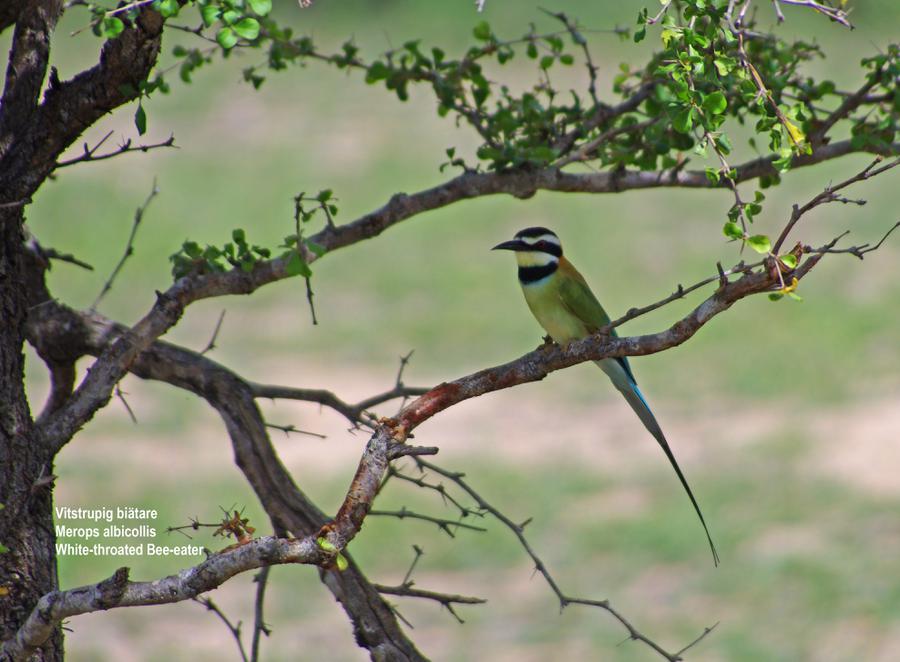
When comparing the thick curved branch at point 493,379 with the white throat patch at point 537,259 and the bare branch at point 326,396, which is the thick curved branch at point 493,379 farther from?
the white throat patch at point 537,259

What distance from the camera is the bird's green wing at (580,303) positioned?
13.9 ft

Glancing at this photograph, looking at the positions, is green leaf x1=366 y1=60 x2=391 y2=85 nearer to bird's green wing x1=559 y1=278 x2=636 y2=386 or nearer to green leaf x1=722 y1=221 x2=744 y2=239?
bird's green wing x1=559 y1=278 x2=636 y2=386

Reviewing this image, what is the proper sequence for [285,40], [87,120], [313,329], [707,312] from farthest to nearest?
[313,329] < [285,40] < [87,120] < [707,312]

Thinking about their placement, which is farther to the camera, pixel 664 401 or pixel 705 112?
pixel 664 401

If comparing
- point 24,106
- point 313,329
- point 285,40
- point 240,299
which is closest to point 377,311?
point 313,329

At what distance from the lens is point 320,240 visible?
3.35 meters

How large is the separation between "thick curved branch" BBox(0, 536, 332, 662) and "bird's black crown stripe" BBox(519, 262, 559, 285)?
2178 mm

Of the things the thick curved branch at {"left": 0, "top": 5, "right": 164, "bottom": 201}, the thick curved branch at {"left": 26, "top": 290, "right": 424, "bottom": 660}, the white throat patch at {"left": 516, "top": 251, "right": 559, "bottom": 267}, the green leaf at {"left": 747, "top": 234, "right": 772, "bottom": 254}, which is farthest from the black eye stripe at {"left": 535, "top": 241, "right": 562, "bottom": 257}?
the green leaf at {"left": 747, "top": 234, "right": 772, "bottom": 254}

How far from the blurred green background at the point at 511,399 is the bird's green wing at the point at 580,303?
4.19ft

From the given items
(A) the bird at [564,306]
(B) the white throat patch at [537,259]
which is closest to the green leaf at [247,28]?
(A) the bird at [564,306]

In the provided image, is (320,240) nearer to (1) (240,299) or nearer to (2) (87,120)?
(2) (87,120)

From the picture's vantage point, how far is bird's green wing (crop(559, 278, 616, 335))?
13.9 ft

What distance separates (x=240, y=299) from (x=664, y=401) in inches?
208

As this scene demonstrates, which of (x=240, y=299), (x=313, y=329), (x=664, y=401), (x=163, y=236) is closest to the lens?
(x=664, y=401)
